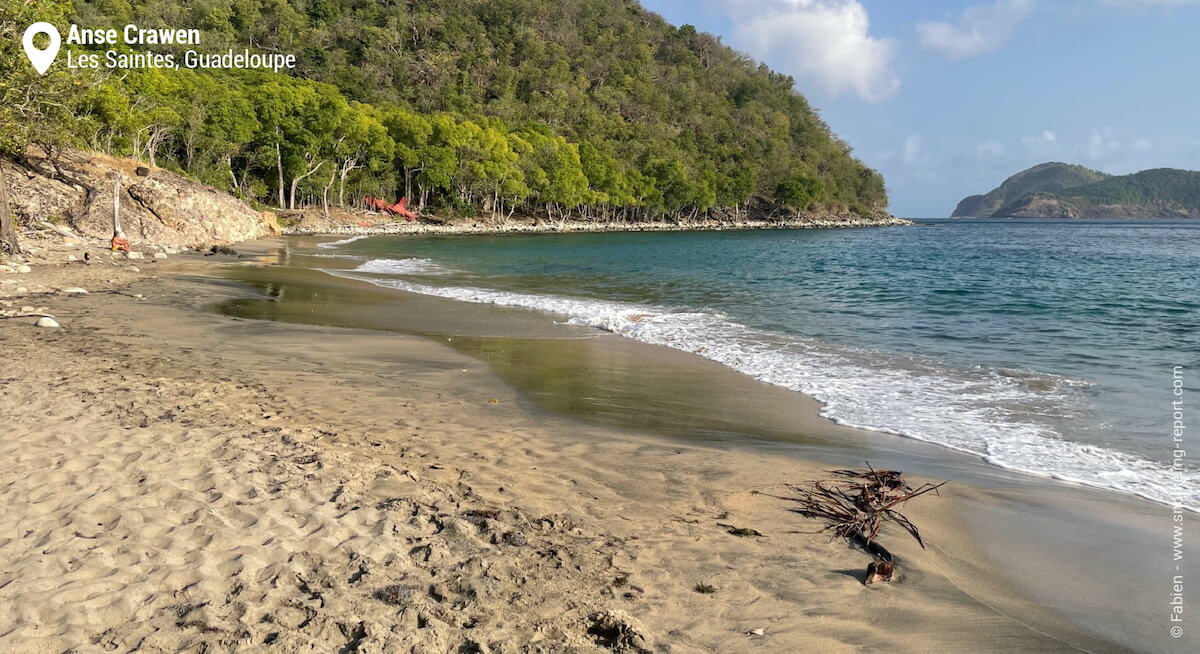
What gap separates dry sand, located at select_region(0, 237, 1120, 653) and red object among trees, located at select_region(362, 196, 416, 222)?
61.3 metres

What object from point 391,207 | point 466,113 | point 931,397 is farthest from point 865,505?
point 466,113

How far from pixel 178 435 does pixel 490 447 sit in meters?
2.52

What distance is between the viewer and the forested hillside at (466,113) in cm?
4647

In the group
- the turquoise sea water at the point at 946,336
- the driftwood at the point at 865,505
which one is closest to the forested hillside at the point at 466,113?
the turquoise sea water at the point at 946,336

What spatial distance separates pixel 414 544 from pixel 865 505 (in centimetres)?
310

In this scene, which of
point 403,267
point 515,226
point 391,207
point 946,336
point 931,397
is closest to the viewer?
point 931,397

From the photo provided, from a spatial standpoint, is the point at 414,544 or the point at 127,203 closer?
the point at 414,544

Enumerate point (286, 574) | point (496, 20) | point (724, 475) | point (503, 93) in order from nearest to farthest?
point (286, 574)
point (724, 475)
point (503, 93)
point (496, 20)

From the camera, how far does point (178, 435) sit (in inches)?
212

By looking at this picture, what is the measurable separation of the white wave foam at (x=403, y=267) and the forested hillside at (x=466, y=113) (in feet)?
32.5

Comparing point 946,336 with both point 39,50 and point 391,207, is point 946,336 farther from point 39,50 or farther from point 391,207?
point 391,207

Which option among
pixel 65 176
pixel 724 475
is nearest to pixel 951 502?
pixel 724 475

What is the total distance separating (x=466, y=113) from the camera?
3519 inches

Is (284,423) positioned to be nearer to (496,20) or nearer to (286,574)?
(286,574)
